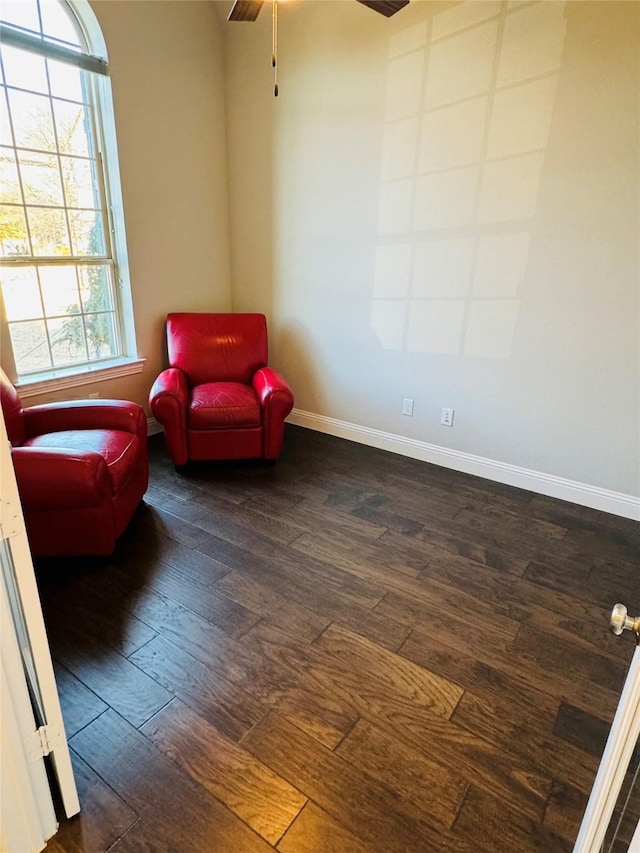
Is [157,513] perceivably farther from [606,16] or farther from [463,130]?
[606,16]

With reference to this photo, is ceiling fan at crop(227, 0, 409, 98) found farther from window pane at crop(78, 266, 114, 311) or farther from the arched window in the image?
window pane at crop(78, 266, 114, 311)

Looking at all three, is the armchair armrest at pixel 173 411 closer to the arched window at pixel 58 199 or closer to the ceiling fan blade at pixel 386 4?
the arched window at pixel 58 199

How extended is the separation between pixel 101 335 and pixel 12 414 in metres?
1.35

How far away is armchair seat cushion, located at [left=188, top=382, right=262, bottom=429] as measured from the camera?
10.3 ft

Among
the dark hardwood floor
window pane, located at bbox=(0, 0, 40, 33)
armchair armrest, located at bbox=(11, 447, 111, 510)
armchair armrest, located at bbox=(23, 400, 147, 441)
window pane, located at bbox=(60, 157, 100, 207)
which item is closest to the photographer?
the dark hardwood floor

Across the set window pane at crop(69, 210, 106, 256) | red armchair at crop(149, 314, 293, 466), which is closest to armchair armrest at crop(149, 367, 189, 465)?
red armchair at crop(149, 314, 293, 466)

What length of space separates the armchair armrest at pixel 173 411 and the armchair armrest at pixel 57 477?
0.92 metres

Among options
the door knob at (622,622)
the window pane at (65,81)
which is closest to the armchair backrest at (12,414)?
the window pane at (65,81)

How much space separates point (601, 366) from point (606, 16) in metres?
1.71

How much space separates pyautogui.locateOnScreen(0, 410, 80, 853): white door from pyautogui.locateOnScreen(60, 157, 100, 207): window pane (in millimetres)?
2903

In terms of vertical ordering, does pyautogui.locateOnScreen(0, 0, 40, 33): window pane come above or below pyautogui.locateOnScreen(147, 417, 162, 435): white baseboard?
above

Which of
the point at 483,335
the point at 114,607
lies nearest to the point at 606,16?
the point at 483,335

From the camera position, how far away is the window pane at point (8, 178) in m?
2.85

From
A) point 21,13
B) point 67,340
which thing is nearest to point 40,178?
point 21,13
